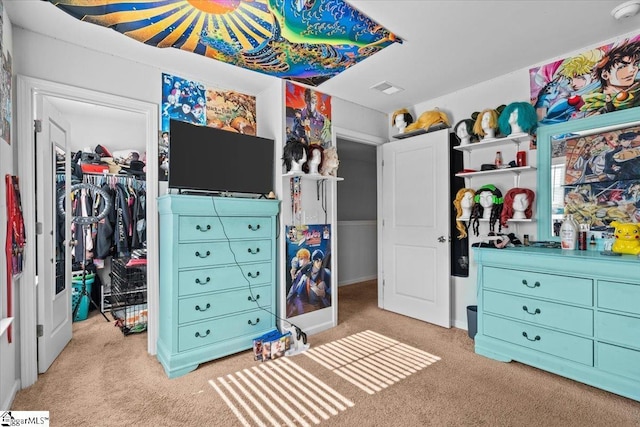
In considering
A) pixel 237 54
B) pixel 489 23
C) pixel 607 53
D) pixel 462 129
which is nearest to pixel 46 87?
pixel 237 54

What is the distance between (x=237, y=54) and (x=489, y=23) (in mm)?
1804

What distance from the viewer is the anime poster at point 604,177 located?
2291mm

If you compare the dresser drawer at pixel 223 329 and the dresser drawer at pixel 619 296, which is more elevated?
the dresser drawer at pixel 619 296

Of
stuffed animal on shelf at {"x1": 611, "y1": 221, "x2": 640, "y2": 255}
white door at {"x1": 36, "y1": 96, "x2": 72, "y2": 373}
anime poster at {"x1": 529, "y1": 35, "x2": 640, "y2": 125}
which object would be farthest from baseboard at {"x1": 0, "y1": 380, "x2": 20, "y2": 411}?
anime poster at {"x1": 529, "y1": 35, "x2": 640, "y2": 125}

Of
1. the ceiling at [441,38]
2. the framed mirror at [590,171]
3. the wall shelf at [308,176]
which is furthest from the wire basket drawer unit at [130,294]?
the framed mirror at [590,171]

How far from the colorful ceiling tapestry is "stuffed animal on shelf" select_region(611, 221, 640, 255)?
205 cm

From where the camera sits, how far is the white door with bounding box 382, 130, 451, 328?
10.7ft

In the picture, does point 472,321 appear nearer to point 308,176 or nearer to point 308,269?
point 308,269

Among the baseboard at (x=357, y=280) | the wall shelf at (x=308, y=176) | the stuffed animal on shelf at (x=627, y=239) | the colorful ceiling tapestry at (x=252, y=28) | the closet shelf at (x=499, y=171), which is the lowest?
the baseboard at (x=357, y=280)

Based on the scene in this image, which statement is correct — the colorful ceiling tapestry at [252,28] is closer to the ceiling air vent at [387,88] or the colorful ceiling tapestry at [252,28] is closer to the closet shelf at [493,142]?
the ceiling air vent at [387,88]

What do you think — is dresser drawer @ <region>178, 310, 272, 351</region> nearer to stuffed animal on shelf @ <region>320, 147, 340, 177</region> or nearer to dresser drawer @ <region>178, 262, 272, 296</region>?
dresser drawer @ <region>178, 262, 272, 296</region>

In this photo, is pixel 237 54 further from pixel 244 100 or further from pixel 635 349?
pixel 635 349
